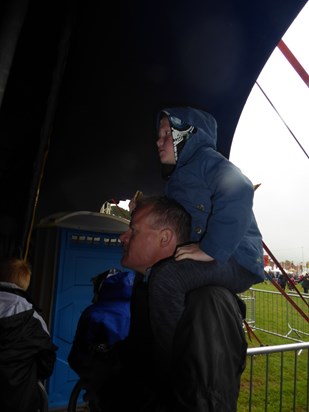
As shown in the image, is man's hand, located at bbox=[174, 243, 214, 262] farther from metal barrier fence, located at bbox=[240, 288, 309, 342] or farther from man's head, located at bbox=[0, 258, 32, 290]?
metal barrier fence, located at bbox=[240, 288, 309, 342]

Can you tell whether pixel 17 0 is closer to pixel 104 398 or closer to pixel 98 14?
pixel 98 14

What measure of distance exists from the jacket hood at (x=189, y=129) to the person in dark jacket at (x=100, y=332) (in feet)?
3.00

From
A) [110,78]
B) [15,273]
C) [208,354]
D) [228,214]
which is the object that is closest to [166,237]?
[228,214]

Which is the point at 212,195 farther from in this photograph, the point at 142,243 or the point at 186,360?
the point at 186,360

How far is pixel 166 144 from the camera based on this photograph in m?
1.60

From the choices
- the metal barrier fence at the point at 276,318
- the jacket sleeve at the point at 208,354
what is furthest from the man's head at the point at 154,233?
the metal barrier fence at the point at 276,318

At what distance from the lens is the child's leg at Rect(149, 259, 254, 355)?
102cm

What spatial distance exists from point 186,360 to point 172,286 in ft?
0.78

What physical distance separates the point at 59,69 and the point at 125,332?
2.36 metres

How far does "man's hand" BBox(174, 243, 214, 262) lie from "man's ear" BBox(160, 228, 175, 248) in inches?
4.0

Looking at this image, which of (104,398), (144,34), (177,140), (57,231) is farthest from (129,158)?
(104,398)

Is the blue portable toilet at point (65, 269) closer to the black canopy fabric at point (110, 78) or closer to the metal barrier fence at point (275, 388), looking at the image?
the black canopy fabric at point (110, 78)

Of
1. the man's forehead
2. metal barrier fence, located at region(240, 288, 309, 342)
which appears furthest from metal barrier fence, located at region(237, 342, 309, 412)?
the man's forehead

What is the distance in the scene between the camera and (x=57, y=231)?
4.22m
